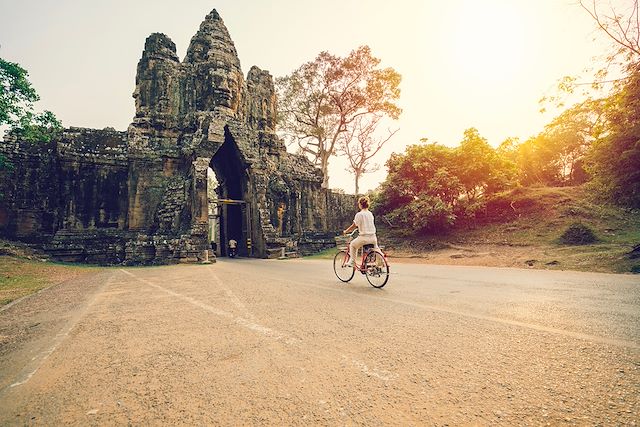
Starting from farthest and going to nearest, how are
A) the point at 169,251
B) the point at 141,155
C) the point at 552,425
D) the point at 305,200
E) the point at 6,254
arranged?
1. the point at 305,200
2. the point at 141,155
3. the point at 169,251
4. the point at 6,254
5. the point at 552,425

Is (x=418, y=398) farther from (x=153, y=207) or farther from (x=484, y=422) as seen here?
(x=153, y=207)

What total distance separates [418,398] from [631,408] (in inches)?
49.5

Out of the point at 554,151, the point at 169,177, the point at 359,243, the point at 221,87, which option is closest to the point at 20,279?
the point at 359,243

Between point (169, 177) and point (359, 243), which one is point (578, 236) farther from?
point (169, 177)

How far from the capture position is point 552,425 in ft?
5.98

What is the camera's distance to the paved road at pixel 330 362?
2.05m

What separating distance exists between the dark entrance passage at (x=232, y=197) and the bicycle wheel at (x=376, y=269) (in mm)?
15164

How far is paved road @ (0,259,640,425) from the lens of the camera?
2.05 meters

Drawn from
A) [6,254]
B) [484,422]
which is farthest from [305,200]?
[484,422]

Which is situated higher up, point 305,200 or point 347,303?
point 305,200

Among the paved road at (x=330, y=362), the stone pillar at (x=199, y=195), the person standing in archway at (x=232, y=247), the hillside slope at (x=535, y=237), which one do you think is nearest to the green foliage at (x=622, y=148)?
the hillside slope at (x=535, y=237)

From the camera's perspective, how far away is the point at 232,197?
24578 millimetres

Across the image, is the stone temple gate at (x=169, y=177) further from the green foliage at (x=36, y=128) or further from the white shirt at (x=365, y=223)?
the white shirt at (x=365, y=223)

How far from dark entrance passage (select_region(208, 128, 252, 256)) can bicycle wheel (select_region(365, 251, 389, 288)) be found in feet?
49.8
